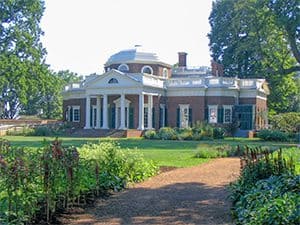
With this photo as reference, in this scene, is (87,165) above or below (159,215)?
above

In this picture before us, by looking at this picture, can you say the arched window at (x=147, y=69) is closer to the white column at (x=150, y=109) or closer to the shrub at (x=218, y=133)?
the white column at (x=150, y=109)

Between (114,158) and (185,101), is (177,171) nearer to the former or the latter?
(114,158)

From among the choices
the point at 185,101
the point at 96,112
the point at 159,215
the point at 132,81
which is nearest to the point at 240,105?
the point at 185,101

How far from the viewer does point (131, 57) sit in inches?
2026

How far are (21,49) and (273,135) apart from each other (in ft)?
98.1

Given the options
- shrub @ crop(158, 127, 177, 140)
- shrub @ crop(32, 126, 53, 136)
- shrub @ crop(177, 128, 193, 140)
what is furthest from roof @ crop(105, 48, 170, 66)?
shrub @ crop(177, 128, 193, 140)

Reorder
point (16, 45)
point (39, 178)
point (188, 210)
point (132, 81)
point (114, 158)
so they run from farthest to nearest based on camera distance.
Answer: point (16, 45)
point (132, 81)
point (114, 158)
point (188, 210)
point (39, 178)

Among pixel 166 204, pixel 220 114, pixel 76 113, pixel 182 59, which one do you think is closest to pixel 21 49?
pixel 76 113

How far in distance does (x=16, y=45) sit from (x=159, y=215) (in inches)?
1880

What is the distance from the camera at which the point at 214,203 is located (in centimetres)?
956

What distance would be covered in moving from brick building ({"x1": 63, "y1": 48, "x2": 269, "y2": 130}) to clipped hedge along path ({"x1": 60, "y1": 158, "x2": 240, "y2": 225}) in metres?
31.4

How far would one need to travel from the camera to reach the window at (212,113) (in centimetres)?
4469

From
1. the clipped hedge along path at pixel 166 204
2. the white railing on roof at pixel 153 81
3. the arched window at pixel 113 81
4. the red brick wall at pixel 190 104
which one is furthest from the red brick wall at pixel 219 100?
the clipped hedge along path at pixel 166 204

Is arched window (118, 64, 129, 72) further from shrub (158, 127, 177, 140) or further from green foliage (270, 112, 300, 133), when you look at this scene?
green foliage (270, 112, 300, 133)
